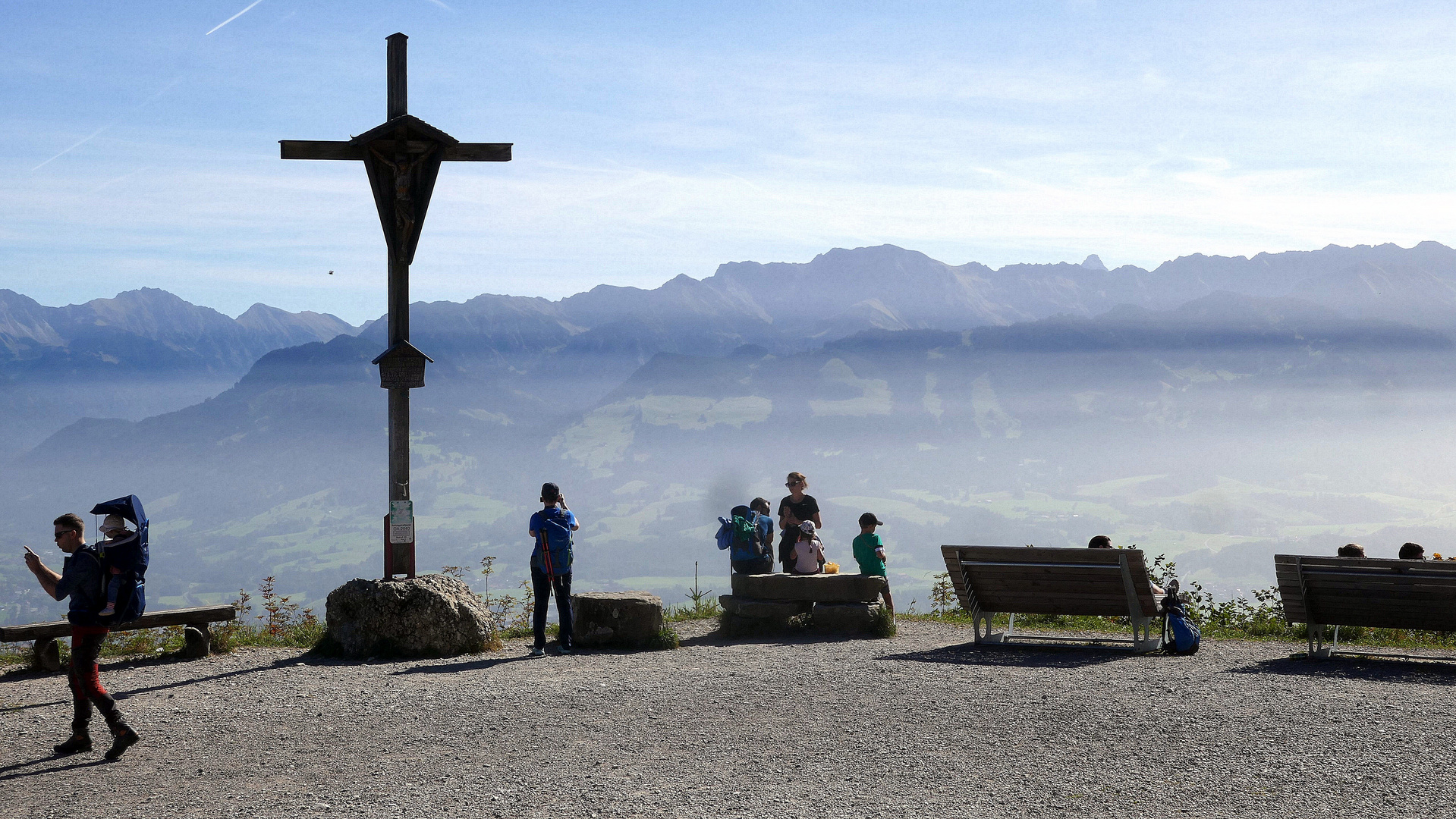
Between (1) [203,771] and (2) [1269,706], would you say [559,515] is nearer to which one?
→ (1) [203,771]

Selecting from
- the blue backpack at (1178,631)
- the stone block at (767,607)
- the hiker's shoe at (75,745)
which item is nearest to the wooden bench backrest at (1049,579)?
the blue backpack at (1178,631)

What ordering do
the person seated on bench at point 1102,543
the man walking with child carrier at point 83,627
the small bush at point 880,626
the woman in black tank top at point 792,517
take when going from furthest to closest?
the woman in black tank top at point 792,517 → the small bush at point 880,626 → the person seated on bench at point 1102,543 → the man walking with child carrier at point 83,627

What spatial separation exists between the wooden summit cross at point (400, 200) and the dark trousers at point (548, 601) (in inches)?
47.3

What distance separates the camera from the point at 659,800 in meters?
5.68

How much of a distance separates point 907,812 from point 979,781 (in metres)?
0.67

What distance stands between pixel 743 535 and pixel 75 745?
7120 millimetres

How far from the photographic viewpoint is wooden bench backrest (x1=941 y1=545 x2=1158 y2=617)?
9.98 meters

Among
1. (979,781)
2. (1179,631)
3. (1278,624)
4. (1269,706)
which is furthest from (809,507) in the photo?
(979,781)

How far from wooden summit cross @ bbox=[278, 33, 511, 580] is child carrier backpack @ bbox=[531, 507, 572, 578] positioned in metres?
1.19

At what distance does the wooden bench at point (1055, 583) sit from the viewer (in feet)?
32.8

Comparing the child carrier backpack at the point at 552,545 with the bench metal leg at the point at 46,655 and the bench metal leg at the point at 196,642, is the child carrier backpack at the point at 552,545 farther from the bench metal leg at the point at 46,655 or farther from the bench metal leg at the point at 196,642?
the bench metal leg at the point at 46,655

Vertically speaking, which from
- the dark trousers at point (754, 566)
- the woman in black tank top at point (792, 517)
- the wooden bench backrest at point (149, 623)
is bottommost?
the wooden bench backrest at point (149, 623)

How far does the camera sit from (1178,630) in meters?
10.1

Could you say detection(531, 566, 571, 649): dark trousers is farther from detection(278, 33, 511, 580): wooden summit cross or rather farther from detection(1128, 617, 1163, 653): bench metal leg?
detection(1128, 617, 1163, 653): bench metal leg
